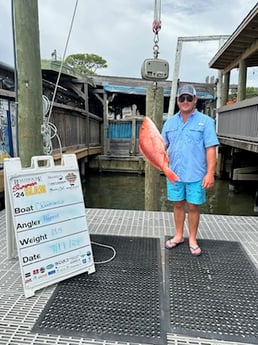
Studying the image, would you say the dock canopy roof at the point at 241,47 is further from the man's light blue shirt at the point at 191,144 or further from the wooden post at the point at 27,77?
the wooden post at the point at 27,77

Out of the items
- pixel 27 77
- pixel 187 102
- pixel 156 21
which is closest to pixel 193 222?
pixel 187 102

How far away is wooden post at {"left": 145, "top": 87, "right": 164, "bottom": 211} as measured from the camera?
3500 millimetres

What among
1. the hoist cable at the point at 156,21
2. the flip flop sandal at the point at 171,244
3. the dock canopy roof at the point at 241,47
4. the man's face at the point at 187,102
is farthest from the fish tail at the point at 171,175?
the dock canopy roof at the point at 241,47

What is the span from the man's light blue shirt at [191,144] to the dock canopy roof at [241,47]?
5464 millimetres

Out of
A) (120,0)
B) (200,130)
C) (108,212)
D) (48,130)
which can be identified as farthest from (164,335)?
(120,0)

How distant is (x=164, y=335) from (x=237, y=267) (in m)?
1.04

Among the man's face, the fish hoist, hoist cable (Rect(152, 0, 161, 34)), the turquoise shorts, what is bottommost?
the turquoise shorts

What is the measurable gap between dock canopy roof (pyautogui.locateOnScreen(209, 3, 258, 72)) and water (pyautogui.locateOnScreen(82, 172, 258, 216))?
4.27 metres

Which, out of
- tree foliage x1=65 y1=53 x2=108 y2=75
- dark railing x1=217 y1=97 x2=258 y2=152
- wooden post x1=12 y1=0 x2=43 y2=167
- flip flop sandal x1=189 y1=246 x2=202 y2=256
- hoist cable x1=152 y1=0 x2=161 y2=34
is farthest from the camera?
tree foliage x1=65 y1=53 x2=108 y2=75

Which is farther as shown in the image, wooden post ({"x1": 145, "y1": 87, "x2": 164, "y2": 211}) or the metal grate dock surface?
wooden post ({"x1": 145, "y1": 87, "x2": 164, "y2": 211})

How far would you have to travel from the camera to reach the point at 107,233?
2938 millimetres

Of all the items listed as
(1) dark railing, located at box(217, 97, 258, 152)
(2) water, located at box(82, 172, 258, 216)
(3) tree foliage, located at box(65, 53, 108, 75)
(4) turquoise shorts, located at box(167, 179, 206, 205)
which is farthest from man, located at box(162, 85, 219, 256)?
(3) tree foliage, located at box(65, 53, 108, 75)

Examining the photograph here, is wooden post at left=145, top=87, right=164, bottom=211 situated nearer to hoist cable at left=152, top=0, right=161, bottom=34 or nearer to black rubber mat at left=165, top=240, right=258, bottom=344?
hoist cable at left=152, top=0, right=161, bottom=34

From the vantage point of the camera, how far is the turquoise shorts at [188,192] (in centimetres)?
234
